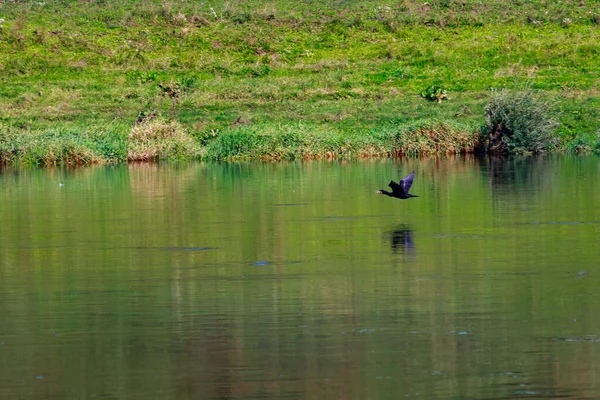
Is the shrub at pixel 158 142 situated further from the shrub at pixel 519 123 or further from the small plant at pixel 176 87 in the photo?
the shrub at pixel 519 123

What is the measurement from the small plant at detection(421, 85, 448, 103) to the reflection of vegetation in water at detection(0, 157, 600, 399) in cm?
2234

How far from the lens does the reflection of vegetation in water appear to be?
12273 millimetres

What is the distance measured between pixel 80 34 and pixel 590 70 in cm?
2579

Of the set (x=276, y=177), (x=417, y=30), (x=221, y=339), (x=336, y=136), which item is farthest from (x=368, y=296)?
(x=417, y=30)

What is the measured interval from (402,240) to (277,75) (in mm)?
38128

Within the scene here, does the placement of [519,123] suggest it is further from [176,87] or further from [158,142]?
[176,87]

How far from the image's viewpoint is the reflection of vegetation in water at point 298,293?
40.3 feet

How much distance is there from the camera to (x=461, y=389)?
1144cm

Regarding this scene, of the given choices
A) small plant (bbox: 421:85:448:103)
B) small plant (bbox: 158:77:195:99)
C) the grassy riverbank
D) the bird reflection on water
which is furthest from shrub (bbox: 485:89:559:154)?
the bird reflection on water

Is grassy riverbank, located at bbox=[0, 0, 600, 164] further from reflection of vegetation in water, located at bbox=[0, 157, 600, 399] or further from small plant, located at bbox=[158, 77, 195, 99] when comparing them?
reflection of vegetation in water, located at bbox=[0, 157, 600, 399]

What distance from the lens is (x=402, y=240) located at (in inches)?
873

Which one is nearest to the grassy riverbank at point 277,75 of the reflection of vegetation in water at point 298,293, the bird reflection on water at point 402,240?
the reflection of vegetation in water at point 298,293

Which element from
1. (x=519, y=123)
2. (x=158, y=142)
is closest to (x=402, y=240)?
(x=519, y=123)

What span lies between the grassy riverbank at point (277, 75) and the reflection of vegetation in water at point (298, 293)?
17.2m
